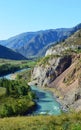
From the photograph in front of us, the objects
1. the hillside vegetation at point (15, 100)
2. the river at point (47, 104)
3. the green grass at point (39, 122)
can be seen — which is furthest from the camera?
the river at point (47, 104)

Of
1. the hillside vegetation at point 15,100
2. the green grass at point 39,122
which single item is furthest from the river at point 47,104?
the green grass at point 39,122

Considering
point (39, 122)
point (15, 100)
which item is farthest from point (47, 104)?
point (39, 122)

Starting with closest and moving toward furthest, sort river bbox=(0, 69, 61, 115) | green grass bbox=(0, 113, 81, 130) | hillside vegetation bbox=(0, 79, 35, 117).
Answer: green grass bbox=(0, 113, 81, 130)
hillside vegetation bbox=(0, 79, 35, 117)
river bbox=(0, 69, 61, 115)

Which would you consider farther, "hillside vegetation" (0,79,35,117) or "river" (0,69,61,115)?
"river" (0,69,61,115)

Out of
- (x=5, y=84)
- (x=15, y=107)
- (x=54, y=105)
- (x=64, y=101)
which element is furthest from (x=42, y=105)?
(x=5, y=84)

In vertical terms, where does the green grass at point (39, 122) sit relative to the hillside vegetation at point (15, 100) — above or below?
above

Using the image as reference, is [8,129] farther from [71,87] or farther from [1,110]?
[71,87]

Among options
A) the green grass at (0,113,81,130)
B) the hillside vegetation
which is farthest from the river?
the green grass at (0,113,81,130)

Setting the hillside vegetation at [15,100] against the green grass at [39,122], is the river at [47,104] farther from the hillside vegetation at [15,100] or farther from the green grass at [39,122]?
the green grass at [39,122]

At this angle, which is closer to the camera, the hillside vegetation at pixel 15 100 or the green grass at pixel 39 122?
the green grass at pixel 39 122

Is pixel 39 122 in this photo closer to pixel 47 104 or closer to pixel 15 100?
pixel 15 100

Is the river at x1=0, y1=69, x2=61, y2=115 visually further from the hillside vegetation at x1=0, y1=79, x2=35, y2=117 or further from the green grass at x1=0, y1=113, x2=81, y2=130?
the green grass at x1=0, y1=113, x2=81, y2=130
